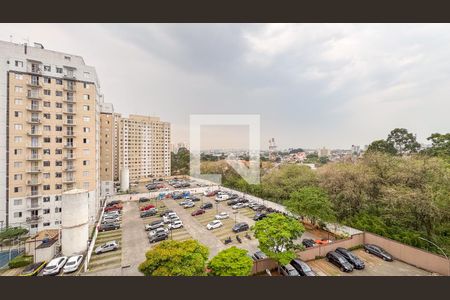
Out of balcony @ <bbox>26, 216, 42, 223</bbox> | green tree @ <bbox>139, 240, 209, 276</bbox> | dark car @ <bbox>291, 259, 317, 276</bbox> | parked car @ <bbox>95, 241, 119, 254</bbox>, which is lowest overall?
parked car @ <bbox>95, 241, 119, 254</bbox>

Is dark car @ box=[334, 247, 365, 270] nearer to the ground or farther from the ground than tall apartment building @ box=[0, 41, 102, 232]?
nearer to the ground

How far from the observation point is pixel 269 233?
31.2 ft

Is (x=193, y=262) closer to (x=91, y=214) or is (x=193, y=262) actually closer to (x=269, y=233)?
(x=269, y=233)

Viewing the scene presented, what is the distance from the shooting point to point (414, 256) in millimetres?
10906

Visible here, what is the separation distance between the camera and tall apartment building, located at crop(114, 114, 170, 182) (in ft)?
125

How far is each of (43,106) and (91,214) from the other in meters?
10.1

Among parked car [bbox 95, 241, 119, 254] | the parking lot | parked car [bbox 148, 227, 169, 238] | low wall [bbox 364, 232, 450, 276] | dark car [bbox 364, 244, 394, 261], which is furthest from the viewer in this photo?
parked car [bbox 148, 227, 169, 238]

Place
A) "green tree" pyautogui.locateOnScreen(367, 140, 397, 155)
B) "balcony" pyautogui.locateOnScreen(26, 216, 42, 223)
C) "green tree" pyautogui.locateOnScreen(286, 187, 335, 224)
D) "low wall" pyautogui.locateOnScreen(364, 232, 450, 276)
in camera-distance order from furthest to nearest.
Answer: "green tree" pyautogui.locateOnScreen(367, 140, 397, 155) < "balcony" pyautogui.locateOnScreen(26, 216, 42, 223) < "green tree" pyautogui.locateOnScreen(286, 187, 335, 224) < "low wall" pyautogui.locateOnScreen(364, 232, 450, 276)

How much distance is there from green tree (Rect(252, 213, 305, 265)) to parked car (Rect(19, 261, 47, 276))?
39.9 ft

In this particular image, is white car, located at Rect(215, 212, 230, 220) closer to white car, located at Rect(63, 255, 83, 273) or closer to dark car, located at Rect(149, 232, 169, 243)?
dark car, located at Rect(149, 232, 169, 243)

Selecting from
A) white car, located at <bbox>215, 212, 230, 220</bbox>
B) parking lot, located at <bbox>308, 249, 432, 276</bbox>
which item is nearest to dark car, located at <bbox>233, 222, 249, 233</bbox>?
white car, located at <bbox>215, 212, 230, 220</bbox>

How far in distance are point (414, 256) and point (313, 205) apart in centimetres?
550

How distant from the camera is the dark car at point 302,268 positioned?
9.63 metres

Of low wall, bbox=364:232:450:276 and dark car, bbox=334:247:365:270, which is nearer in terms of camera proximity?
low wall, bbox=364:232:450:276
